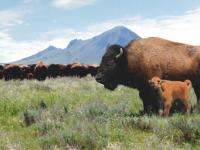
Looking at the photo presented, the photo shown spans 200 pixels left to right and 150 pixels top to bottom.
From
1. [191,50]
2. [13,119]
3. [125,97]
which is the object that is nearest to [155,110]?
[191,50]

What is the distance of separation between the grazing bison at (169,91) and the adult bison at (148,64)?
0.53m

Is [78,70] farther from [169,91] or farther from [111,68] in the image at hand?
[169,91]

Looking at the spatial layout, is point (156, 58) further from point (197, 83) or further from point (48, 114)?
point (48, 114)

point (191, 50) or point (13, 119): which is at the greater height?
point (191, 50)

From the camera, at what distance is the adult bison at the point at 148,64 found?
47.6 ft

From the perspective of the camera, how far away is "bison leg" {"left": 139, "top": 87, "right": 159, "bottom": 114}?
566 inches

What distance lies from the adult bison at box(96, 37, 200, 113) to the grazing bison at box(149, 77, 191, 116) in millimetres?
533

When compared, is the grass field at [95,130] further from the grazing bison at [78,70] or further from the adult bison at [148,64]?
the grazing bison at [78,70]

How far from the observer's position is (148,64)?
14.5m

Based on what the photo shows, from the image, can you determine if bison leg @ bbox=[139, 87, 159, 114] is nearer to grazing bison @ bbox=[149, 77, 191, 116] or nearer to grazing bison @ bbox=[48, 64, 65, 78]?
grazing bison @ bbox=[149, 77, 191, 116]

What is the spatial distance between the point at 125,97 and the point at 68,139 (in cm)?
967

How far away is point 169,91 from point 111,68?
227 cm

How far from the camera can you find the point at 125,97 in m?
19.7

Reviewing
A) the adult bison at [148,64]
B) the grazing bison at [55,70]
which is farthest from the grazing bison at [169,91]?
the grazing bison at [55,70]
